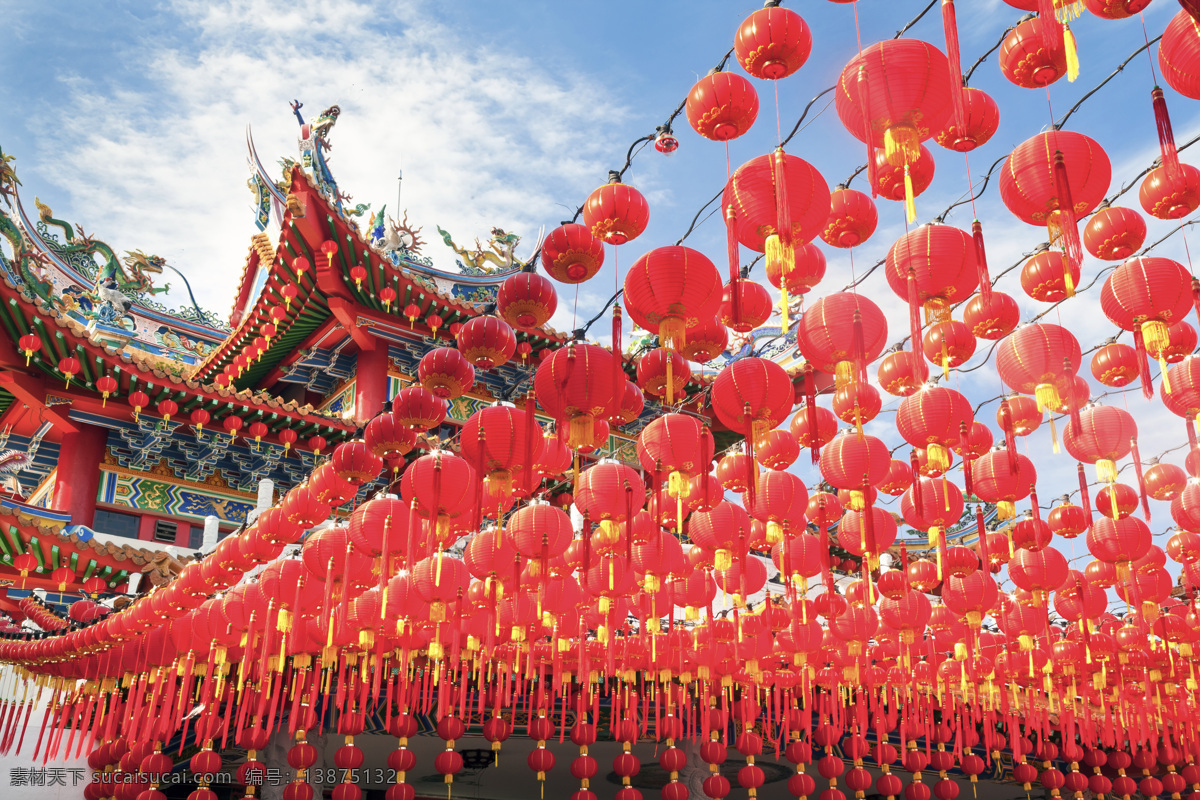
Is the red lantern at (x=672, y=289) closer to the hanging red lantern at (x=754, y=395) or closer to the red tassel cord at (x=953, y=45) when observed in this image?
the hanging red lantern at (x=754, y=395)

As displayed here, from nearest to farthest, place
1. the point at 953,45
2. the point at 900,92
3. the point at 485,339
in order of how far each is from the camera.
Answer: the point at 953,45 < the point at 900,92 < the point at 485,339

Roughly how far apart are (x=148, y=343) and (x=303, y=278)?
416cm

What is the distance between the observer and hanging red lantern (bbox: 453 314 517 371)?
538cm

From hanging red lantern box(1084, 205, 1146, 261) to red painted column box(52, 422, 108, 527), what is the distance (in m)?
10.5

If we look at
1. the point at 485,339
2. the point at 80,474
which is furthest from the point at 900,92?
the point at 80,474

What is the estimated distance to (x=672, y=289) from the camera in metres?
4.31

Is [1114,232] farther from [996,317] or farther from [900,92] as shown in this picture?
[900,92]

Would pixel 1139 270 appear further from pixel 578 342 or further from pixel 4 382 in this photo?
pixel 4 382

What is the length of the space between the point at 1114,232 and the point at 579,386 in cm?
288

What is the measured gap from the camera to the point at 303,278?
11477mm

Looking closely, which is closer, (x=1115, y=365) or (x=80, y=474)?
(x=1115, y=365)

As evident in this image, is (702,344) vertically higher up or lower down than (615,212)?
lower down

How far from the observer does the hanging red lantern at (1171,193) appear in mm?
4055

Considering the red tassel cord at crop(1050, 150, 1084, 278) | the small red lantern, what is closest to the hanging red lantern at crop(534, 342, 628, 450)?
the red tassel cord at crop(1050, 150, 1084, 278)
